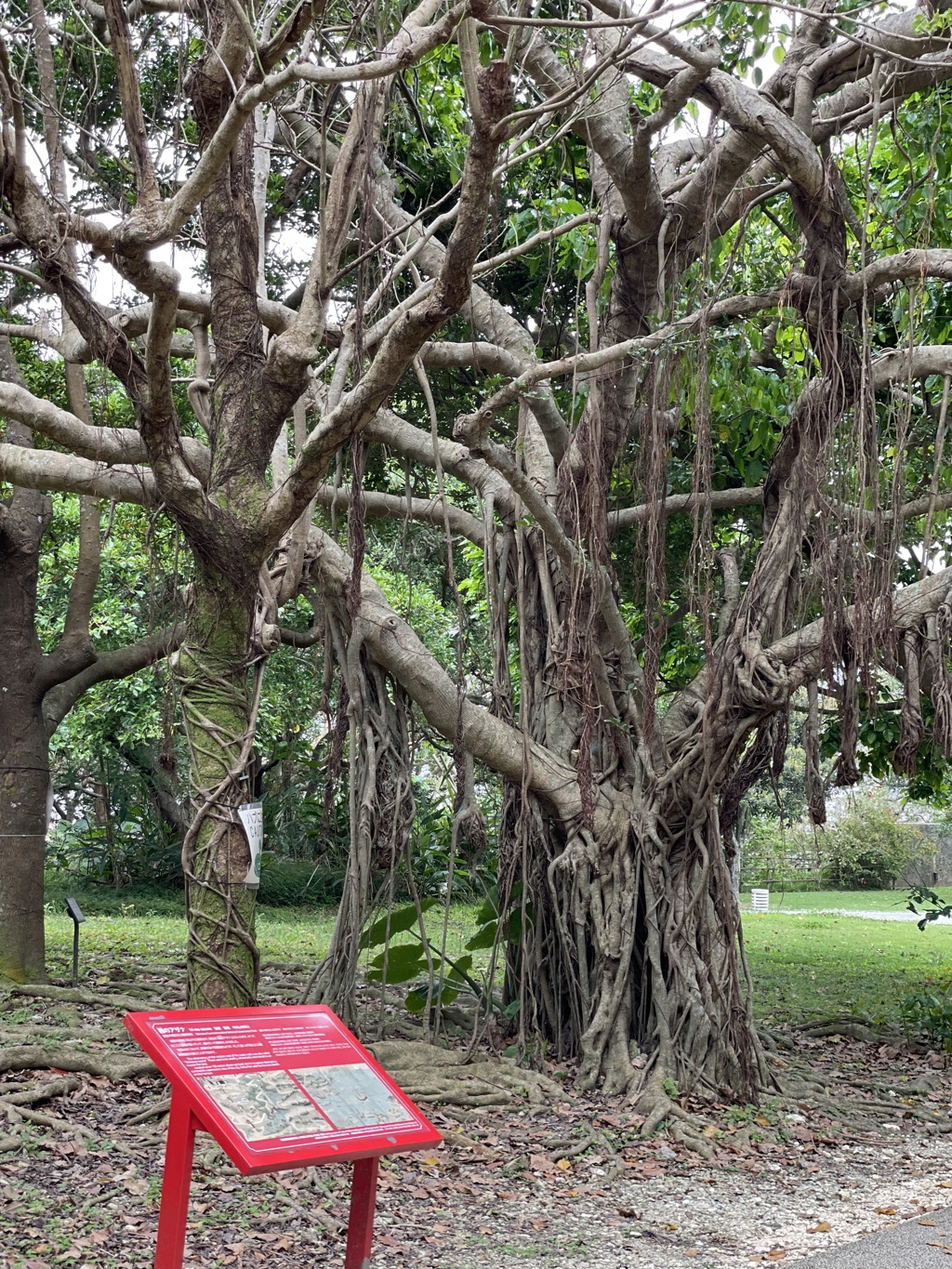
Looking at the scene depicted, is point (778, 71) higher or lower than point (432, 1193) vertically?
higher

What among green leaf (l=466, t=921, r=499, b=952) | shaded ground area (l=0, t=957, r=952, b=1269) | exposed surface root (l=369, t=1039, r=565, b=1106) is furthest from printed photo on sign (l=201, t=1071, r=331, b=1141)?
green leaf (l=466, t=921, r=499, b=952)

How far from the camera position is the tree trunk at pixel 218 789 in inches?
183

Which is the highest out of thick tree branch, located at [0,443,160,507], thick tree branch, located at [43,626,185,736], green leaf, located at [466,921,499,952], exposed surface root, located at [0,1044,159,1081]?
thick tree branch, located at [0,443,160,507]

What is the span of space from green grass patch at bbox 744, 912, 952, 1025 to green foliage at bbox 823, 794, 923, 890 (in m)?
4.36

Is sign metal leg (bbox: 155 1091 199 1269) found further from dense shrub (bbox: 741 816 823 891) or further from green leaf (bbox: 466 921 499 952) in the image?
dense shrub (bbox: 741 816 823 891)

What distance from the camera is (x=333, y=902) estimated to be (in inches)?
626

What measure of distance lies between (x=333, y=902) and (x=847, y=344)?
12.1 metres

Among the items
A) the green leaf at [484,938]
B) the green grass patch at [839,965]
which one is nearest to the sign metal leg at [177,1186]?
the green leaf at [484,938]

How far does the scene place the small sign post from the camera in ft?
8.82

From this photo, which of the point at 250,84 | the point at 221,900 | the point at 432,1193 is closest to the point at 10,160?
the point at 250,84

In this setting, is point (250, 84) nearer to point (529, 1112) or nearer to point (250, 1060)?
point (250, 1060)

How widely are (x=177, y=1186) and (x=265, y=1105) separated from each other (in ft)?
0.85

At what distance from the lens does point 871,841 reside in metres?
24.1

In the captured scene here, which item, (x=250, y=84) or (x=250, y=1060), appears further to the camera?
(x=250, y=84)
